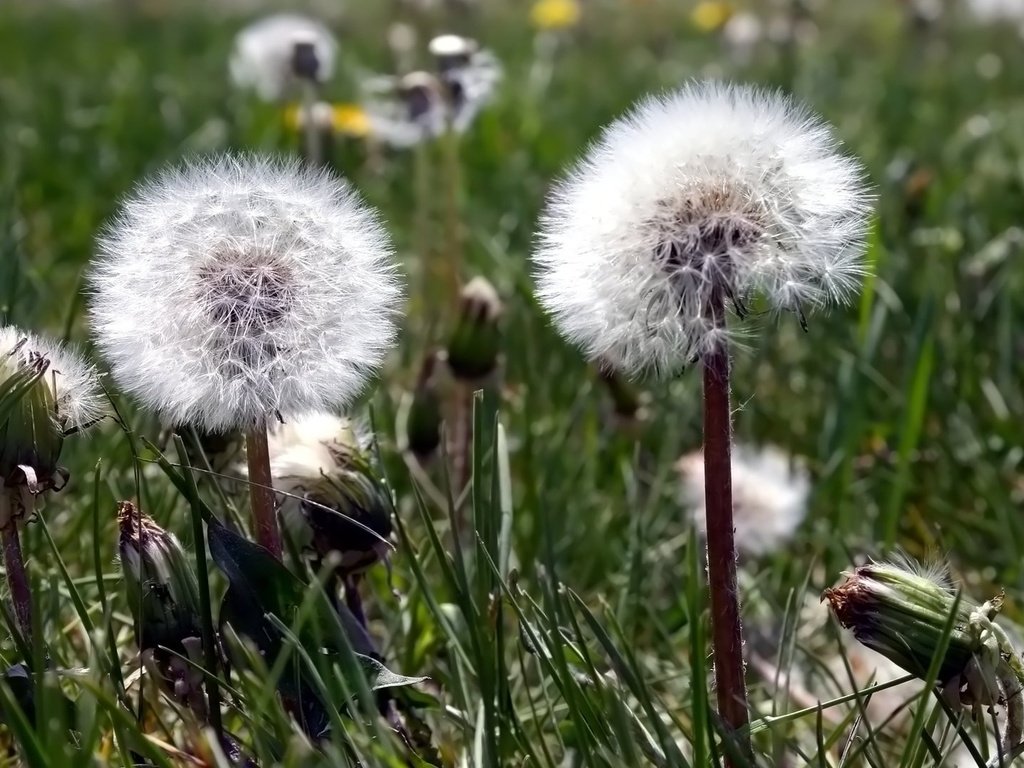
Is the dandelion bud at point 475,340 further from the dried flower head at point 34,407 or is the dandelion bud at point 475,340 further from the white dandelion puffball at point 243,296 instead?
the dried flower head at point 34,407

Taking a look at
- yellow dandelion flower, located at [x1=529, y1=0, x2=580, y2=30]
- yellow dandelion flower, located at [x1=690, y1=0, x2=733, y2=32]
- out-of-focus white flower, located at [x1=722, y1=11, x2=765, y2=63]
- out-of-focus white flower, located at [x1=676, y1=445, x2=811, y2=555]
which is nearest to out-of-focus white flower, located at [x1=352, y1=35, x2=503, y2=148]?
out-of-focus white flower, located at [x1=676, y1=445, x2=811, y2=555]

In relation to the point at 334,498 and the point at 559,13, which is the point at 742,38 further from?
the point at 334,498

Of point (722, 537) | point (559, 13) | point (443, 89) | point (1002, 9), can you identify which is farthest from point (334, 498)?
point (1002, 9)

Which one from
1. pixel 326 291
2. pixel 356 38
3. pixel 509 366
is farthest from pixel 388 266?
pixel 356 38

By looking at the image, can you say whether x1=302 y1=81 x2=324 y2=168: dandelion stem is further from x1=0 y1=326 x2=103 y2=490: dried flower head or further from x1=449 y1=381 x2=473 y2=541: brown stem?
x1=0 y1=326 x2=103 y2=490: dried flower head

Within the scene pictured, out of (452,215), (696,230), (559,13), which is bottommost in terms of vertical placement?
(696,230)

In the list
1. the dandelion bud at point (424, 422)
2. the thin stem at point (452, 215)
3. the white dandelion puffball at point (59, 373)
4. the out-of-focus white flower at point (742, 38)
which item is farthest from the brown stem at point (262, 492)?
the out-of-focus white flower at point (742, 38)

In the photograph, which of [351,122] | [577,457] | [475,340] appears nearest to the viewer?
[475,340]
